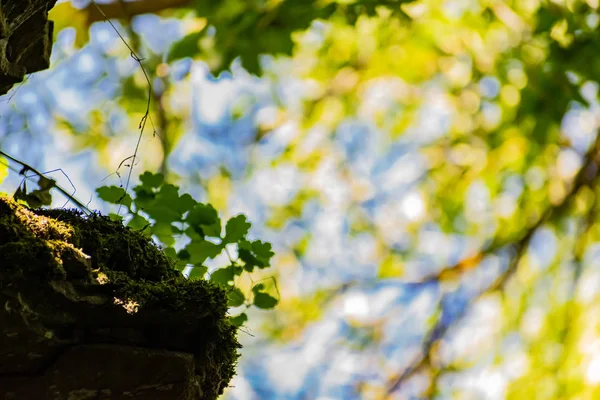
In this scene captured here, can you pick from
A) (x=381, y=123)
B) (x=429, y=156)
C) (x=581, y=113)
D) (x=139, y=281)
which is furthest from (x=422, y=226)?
(x=139, y=281)

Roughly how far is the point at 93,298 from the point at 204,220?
0.75 m

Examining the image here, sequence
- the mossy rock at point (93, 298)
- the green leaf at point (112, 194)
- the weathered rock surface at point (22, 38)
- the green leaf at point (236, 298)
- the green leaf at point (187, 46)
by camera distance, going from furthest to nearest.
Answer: the green leaf at point (187, 46) < the green leaf at point (236, 298) < the green leaf at point (112, 194) < the weathered rock surface at point (22, 38) < the mossy rock at point (93, 298)

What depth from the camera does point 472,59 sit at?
18.1ft

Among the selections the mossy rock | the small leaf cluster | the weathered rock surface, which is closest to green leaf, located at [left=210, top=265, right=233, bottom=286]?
the small leaf cluster

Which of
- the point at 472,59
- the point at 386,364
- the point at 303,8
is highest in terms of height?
the point at 472,59

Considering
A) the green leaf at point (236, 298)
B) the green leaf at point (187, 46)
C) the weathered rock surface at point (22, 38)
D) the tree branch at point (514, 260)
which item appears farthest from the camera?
the tree branch at point (514, 260)

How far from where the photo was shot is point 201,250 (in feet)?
5.73

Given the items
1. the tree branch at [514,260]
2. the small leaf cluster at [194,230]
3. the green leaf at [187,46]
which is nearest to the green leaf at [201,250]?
the small leaf cluster at [194,230]

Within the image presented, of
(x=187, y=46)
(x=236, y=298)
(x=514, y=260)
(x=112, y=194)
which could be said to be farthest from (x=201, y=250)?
(x=514, y=260)

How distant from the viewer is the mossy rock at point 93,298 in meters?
0.98

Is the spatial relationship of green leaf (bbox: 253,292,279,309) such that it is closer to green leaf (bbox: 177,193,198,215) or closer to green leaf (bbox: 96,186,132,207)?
green leaf (bbox: 177,193,198,215)

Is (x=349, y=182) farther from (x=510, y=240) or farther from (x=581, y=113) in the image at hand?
(x=581, y=113)

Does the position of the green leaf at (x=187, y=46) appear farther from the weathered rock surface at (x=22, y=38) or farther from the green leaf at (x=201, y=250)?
the weathered rock surface at (x=22, y=38)

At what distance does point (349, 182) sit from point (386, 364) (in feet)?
6.98
